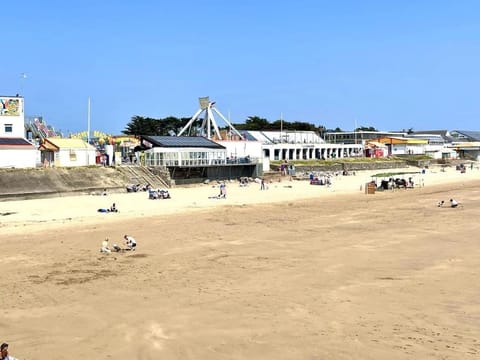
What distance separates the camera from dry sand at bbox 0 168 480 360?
10.4 metres

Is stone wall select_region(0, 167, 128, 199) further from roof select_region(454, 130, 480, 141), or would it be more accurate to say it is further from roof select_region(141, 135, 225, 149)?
roof select_region(454, 130, 480, 141)

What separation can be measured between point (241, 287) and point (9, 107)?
37.7 metres

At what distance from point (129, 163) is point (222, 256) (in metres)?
30.9

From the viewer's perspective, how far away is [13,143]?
42000 millimetres

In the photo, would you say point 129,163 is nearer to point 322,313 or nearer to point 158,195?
point 158,195

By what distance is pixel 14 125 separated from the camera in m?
45.9

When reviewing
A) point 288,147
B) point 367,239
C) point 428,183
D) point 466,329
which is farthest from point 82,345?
point 288,147

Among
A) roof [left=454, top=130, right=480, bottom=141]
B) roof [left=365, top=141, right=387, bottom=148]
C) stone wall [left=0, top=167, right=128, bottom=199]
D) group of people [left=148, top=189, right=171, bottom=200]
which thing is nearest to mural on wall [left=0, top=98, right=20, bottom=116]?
stone wall [left=0, top=167, right=128, bottom=199]

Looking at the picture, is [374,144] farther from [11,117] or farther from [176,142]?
[11,117]

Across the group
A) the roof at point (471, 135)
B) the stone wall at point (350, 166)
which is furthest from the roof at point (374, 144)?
the roof at point (471, 135)

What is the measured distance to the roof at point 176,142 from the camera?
49.2 meters

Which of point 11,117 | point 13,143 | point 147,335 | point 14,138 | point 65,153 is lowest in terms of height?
point 147,335

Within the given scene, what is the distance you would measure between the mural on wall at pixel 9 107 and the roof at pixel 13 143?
130 inches

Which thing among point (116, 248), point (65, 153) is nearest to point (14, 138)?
point (65, 153)
